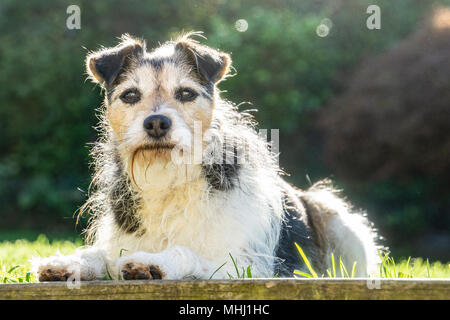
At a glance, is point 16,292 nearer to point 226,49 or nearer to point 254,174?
point 254,174

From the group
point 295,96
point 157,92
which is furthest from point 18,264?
point 295,96

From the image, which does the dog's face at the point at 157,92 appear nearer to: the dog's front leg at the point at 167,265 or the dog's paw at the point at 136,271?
the dog's front leg at the point at 167,265

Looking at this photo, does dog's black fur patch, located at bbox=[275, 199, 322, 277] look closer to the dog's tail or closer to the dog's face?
the dog's tail

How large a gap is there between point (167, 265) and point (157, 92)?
3.60ft

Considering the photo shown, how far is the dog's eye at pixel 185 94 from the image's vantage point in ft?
11.7

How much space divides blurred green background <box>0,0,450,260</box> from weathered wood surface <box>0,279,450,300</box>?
26.3 ft

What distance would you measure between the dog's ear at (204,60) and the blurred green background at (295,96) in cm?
676

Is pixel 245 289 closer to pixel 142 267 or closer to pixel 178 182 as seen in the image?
pixel 142 267

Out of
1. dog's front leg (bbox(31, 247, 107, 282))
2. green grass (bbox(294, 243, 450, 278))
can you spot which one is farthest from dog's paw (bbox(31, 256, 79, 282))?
green grass (bbox(294, 243, 450, 278))

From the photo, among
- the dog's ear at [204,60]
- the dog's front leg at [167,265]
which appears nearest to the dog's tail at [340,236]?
the dog's ear at [204,60]

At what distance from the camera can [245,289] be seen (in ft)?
8.11

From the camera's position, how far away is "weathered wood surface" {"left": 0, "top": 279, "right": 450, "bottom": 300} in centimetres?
241
